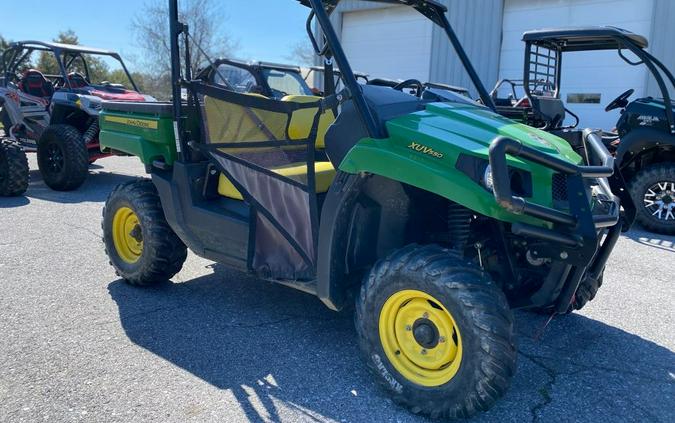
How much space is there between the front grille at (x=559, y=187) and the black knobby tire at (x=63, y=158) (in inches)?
282

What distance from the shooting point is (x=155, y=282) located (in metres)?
4.23

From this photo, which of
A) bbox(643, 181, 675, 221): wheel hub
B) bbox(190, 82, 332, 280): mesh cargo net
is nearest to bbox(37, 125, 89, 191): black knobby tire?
bbox(190, 82, 332, 280): mesh cargo net

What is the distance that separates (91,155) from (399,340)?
7.75 metres

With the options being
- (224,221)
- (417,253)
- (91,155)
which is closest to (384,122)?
(417,253)

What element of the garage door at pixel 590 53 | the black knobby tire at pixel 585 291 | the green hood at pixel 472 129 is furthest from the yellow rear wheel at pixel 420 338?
the garage door at pixel 590 53

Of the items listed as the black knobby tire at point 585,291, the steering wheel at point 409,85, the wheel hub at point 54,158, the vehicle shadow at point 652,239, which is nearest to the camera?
the black knobby tire at point 585,291

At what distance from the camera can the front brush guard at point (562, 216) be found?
7.61 feet

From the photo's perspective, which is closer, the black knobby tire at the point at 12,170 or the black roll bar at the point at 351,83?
the black roll bar at the point at 351,83

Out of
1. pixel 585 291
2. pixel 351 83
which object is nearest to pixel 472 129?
pixel 351 83

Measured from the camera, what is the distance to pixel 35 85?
32.7ft

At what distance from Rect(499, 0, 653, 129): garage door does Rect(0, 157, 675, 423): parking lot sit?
7383mm

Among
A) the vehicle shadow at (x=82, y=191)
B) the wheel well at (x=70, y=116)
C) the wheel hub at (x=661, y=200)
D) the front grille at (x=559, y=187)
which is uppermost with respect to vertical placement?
the front grille at (x=559, y=187)

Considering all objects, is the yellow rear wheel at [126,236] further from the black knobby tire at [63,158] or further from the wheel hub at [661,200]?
the wheel hub at [661,200]

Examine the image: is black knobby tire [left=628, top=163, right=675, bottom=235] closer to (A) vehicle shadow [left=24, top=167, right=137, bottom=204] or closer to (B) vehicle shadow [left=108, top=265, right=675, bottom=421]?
(B) vehicle shadow [left=108, top=265, right=675, bottom=421]
